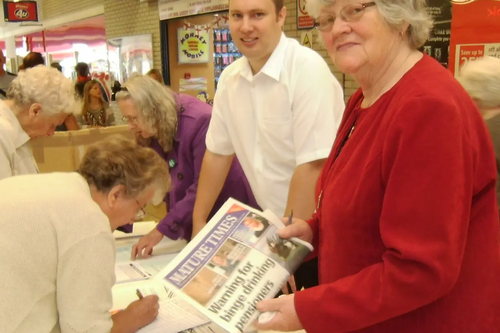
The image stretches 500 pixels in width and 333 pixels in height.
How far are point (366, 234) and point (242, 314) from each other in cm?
35

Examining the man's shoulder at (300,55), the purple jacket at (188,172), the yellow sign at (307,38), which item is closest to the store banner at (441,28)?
the yellow sign at (307,38)

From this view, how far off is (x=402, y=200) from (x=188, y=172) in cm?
163

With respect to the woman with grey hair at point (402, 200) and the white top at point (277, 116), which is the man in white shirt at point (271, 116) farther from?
the woman with grey hair at point (402, 200)

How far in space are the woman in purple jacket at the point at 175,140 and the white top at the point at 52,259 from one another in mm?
992

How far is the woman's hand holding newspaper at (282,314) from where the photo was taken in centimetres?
103

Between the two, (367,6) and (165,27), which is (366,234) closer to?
(367,6)

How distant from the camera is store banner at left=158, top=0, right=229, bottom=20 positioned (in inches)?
259

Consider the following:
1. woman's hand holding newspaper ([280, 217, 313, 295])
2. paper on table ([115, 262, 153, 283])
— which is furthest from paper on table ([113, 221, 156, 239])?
woman's hand holding newspaper ([280, 217, 313, 295])

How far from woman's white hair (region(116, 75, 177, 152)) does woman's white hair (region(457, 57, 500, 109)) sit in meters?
1.46

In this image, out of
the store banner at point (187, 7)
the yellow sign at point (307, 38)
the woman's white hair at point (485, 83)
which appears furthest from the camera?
the store banner at point (187, 7)

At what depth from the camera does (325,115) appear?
1889 mm

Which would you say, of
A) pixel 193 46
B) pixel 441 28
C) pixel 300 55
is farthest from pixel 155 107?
pixel 193 46

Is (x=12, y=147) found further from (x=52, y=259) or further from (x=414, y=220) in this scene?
(x=414, y=220)

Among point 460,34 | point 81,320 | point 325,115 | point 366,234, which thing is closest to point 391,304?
point 366,234
